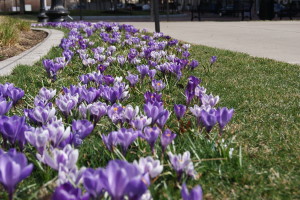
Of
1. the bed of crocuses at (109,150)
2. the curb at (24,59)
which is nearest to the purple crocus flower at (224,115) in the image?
the bed of crocuses at (109,150)

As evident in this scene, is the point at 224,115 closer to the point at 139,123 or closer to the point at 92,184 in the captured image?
the point at 139,123

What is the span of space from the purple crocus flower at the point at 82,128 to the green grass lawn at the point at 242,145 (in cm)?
Answer: 12

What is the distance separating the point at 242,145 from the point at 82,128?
95cm

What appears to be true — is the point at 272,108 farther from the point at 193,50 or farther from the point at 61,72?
the point at 193,50

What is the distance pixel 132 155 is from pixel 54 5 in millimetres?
14825

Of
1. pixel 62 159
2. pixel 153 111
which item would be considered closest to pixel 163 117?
pixel 153 111

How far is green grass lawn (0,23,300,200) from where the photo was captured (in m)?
1.76

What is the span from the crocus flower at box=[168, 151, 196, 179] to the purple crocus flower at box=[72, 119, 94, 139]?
0.44 m

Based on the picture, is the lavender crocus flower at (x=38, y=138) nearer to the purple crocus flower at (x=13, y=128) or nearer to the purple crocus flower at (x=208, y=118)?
the purple crocus flower at (x=13, y=128)

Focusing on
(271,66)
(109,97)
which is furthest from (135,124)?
(271,66)

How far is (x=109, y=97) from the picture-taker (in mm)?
2648

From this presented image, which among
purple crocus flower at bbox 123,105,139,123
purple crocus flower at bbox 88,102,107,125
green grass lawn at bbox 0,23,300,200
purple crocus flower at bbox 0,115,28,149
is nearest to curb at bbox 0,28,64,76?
green grass lawn at bbox 0,23,300,200

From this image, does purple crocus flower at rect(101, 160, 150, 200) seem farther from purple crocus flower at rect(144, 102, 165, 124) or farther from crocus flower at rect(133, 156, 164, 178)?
purple crocus flower at rect(144, 102, 165, 124)

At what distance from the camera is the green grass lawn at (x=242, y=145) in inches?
69.2
